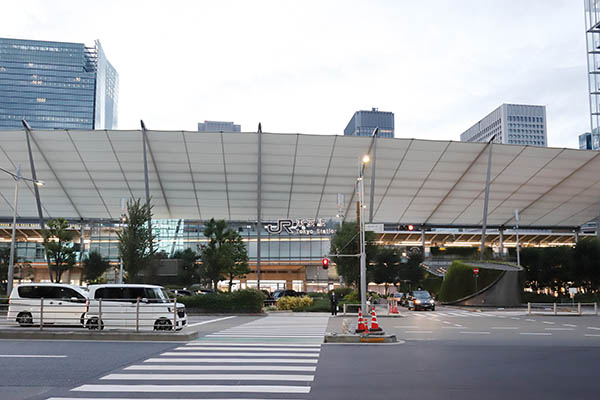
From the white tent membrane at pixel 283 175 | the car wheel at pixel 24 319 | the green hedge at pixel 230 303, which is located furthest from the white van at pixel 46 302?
the white tent membrane at pixel 283 175

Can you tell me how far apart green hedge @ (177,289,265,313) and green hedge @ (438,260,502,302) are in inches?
744

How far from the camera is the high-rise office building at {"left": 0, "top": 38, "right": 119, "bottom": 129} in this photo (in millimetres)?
187125

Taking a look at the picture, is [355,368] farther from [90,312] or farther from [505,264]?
[505,264]

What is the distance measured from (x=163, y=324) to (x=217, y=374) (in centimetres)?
873

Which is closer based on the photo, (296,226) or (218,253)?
(218,253)

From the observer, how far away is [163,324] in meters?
18.2

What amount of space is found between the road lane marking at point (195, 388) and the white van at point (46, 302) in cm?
1008

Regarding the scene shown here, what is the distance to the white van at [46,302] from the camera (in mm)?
18562

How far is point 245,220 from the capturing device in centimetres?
5744

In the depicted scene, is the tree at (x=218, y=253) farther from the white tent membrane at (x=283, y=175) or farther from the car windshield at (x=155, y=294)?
the car windshield at (x=155, y=294)

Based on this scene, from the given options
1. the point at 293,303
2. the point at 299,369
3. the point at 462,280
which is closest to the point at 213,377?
the point at 299,369

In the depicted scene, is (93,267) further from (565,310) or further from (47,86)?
(47,86)

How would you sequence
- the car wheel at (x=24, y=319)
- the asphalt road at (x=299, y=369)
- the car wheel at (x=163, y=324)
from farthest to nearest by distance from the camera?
1. the car wheel at (x=24, y=319)
2. the car wheel at (x=163, y=324)
3. the asphalt road at (x=299, y=369)

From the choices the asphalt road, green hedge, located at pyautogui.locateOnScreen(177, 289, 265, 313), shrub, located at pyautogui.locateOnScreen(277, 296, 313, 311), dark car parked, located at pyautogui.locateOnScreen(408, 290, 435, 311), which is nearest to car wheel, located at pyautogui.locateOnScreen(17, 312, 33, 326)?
the asphalt road
